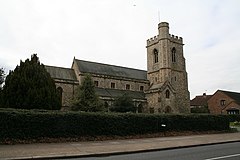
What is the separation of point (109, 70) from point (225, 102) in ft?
99.8

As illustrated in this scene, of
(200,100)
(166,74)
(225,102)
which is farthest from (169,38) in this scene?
(200,100)

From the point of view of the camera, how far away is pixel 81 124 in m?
17.4

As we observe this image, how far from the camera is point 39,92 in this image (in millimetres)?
24938

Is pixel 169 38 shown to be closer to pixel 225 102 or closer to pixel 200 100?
pixel 225 102

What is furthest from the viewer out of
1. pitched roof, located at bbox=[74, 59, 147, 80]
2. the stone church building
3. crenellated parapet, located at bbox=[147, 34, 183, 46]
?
crenellated parapet, located at bbox=[147, 34, 183, 46]

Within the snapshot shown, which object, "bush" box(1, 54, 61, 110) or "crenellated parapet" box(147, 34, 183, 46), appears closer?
"bush" box(1, 54, 61, 110)

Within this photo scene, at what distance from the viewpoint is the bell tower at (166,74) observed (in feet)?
150

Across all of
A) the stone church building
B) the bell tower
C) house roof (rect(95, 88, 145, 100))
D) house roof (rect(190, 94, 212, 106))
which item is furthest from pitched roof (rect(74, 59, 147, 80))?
house roof (rect(190, 94, 212, 106))

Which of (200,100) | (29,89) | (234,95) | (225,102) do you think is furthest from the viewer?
(200,100)

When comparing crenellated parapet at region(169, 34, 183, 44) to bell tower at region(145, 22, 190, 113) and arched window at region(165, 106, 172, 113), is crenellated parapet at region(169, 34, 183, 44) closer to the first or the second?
bell tower at region(145, 22, 190, 113)

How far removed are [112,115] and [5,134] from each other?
7.51 metres

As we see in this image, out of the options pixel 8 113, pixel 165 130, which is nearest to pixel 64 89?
pixel 165 130

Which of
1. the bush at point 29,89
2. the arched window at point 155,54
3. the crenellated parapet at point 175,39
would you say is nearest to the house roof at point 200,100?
the crenellated parapet at point 175,39

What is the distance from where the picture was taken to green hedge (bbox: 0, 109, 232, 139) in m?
15.1
